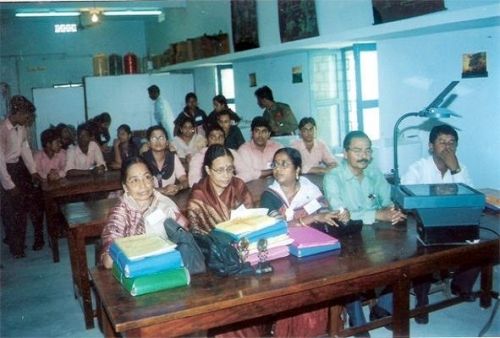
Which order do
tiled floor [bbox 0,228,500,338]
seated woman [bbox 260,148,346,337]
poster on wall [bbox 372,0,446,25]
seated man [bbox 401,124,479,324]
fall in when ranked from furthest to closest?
poster on wall [bbox 372,0,446,25] < seated man [bbox 401,124,479,324] < tiled floor [bbox 0,228,500,338] < seated woman [bbox 260,148,346,337]

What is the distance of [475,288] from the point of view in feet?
11.0

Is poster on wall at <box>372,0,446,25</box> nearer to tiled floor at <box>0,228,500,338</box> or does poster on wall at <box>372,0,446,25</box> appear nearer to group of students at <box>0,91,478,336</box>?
group of students at <box>0,91,478,336</box>

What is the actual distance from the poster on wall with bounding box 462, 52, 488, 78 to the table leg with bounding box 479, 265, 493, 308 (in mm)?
1403

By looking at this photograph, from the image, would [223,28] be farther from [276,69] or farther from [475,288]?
[475,288]

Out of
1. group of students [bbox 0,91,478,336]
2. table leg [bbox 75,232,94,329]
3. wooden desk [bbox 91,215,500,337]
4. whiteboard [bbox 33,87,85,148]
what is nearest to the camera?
wooden desk [bbox 91,215,500,337]

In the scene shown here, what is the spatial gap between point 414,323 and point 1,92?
898cm

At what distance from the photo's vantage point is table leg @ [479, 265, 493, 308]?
2.96 meters

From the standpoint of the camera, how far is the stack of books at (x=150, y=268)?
67.7 inches

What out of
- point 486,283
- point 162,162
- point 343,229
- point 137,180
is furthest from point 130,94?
point 343,229

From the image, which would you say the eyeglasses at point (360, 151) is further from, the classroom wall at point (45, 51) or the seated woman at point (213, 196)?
the classroom wall at point (45, 51)

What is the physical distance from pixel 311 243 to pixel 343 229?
31 centimetres

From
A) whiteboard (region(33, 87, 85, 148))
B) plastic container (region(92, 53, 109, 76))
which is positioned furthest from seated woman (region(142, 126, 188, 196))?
plastic container (region(92, 53, 109, 76))

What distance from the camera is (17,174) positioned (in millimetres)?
4695

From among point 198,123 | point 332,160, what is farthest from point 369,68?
point 198,123
